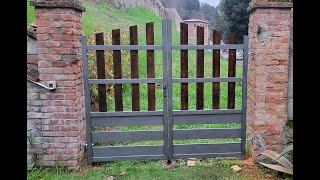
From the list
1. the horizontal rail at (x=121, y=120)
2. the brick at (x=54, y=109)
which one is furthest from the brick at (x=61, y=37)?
the horizontal rail at (x=121, y=120)

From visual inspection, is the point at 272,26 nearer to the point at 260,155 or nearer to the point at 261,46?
the point at 261,46

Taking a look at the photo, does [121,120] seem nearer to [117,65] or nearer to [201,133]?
[117,65]

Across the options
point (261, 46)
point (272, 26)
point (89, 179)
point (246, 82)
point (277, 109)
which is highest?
point (272, 26)

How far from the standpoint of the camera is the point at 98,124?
380 centimetres

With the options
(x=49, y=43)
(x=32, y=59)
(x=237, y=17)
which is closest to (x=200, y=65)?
(x=49, y=43)

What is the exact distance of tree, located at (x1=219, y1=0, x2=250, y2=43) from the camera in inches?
638

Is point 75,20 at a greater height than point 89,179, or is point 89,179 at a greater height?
point 75,20

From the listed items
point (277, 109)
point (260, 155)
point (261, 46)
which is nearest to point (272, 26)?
point (261, 46)

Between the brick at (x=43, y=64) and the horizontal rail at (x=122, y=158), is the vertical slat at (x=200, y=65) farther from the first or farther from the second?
the brick at (x=43, y=64)

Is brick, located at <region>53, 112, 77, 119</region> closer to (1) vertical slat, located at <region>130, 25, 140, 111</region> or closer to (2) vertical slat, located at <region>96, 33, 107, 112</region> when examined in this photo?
(2) vertical slat, located at <region>96, 33, 107, 112</region>

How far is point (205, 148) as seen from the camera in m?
3.91

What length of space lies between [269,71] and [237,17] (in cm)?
1374
